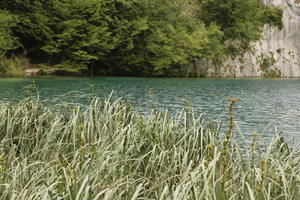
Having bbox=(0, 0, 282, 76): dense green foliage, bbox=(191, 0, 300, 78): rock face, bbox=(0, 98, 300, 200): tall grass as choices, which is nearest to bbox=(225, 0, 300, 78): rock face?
bbox=(191, 0, 300, 78): rock face

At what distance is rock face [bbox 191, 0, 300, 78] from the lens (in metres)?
38.2

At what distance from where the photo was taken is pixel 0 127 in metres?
5.08

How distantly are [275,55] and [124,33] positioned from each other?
1846cm

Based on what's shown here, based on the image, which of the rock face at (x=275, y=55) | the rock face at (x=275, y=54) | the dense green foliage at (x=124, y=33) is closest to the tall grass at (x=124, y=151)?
the dense green foliage at (x=124, y=33)

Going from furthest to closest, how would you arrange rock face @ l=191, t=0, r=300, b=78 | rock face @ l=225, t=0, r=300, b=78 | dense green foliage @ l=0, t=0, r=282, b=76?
1. rock face @ l=225, t=0, r=300, b=78
2. rock face @ l=191, t=0, r=300, b=78
3. dense green foliage @ l=0, t=0, r=282, b=76

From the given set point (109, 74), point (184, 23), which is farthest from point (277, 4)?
point (109, 74)

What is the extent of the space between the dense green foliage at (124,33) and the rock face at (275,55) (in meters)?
1.39

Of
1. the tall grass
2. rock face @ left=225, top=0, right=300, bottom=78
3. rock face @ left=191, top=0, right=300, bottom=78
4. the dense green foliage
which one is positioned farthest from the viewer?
rock face @ left=225, top=0, right=300, bottom=78

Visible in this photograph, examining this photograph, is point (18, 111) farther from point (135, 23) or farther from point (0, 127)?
point (135, 23)

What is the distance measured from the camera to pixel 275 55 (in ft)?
137

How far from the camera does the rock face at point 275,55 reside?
38250 millimetres

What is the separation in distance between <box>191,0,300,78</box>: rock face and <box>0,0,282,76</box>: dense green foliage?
139 cm

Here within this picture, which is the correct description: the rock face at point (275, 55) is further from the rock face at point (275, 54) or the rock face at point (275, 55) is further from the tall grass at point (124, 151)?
the tall grass at point (124, 151)

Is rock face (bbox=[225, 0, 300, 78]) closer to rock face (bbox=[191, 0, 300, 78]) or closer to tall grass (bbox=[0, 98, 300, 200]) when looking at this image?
Answer: rock face (bbox=[191, 0, 300, 78])
